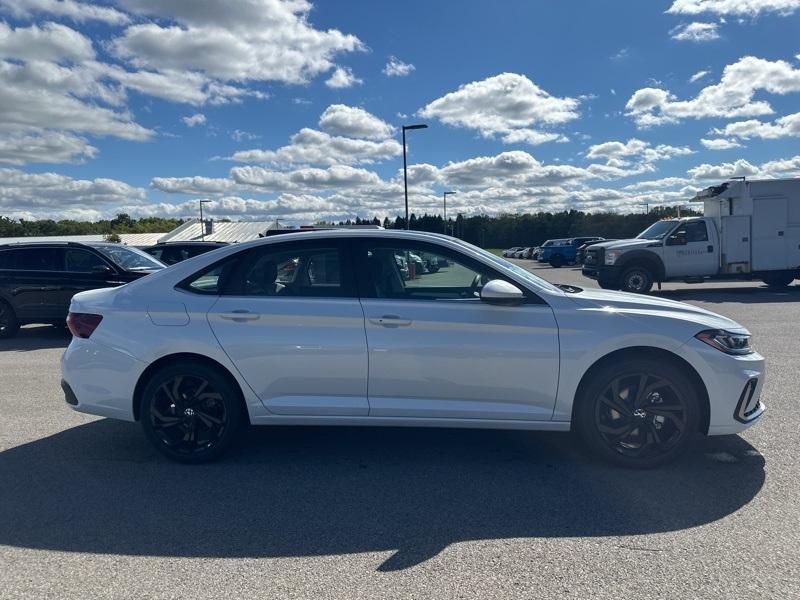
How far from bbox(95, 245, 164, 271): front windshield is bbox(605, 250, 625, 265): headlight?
444 inches

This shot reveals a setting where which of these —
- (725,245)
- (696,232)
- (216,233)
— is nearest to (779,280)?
(725,245)

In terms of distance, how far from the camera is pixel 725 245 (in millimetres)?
16219

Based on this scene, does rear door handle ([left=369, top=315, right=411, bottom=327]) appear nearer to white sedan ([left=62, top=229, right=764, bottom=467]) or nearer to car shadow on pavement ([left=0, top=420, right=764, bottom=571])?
white sedan ([left=62, top=229, right=764, bottom=467])

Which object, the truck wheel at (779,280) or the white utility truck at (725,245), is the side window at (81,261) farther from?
the truck wheel at (779,280)

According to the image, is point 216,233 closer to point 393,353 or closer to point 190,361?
point 190,361

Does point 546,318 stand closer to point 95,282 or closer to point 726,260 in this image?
point 95,282

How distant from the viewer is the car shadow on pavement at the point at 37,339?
31.8 feet

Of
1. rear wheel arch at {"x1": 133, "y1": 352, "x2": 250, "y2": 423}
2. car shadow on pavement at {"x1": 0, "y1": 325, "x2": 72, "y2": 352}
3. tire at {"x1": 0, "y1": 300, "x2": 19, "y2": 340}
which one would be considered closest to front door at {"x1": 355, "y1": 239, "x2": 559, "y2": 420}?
rear wheel arch at {"x1": 133, "y1": 352, "x2": 250, "y2": 423}

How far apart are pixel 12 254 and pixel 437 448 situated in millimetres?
9544

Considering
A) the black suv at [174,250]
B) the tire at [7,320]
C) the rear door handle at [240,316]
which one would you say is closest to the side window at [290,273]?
the rear door handle at [240,316]

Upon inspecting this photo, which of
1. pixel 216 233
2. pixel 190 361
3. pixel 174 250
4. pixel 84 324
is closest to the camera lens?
pixel 190 361

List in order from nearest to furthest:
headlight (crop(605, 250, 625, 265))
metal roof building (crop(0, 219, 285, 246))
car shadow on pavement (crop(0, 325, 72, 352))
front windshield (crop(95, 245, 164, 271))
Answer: car shadow on pavement (crop(0, 325, 72, 352))
front windshield (crop(95, 245, 164, 271))
headlight (crop(605, 250, 625, 265))
metal roof building (crop(0, 219, 285, 246))

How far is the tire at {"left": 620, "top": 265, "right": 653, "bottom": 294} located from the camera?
52.1 feet

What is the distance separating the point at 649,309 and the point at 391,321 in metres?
1.81
